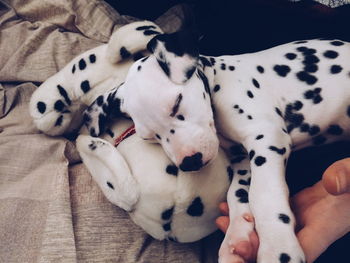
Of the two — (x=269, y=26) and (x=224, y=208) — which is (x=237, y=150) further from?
(x=269, y=26)

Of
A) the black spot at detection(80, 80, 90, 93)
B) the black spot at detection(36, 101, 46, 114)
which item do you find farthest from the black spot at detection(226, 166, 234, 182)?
the black spot at detection(36, 101, 46, 114)

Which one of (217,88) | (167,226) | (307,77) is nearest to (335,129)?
(307,77)

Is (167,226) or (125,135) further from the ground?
(125,135)

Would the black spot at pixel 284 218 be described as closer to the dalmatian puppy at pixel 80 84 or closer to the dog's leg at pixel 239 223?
the dog's leg at pixel 239 223

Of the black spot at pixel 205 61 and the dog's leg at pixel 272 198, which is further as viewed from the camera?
the black spot at pixel 205 61

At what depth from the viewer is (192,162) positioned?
1167 mm

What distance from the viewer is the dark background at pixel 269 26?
1.51 m

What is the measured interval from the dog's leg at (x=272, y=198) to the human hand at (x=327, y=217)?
48 mm

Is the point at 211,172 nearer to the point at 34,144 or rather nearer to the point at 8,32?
the point at 34,144

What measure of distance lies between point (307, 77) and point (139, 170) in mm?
672

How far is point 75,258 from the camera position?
1.33 metres

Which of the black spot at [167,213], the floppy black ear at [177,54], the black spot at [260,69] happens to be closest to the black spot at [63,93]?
the floppy black ear at [177,54]

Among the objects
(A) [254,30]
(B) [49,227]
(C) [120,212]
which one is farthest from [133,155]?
(A) [254,30]

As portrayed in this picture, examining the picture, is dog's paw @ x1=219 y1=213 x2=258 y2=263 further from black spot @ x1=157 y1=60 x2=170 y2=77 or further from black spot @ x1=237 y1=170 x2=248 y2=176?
black spot @ x1=157 y1=60 x2=170 y2=77
